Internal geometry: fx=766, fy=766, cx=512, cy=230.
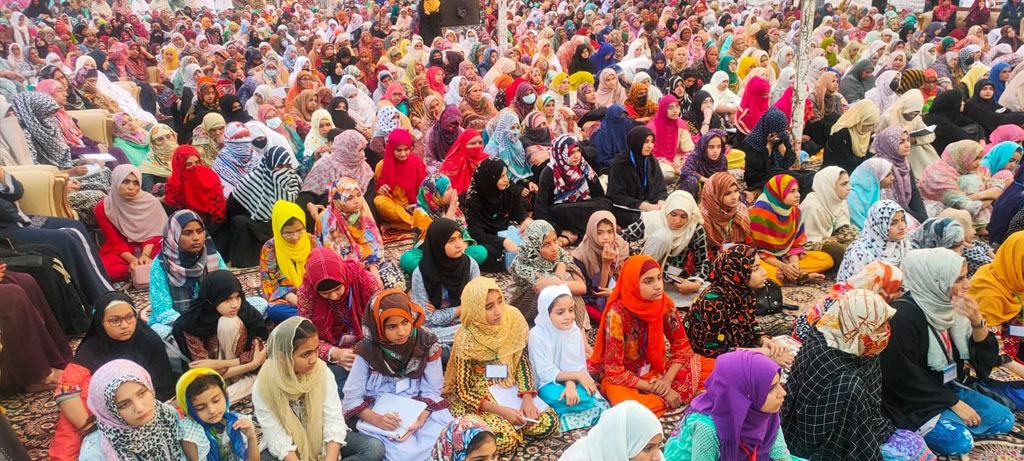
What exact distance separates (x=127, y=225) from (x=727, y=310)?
381 cm

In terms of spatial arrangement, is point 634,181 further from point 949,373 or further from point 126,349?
point 126,349

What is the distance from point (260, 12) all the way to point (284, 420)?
19.3 m

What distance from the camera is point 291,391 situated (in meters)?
2.92

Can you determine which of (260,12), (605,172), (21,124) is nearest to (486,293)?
(605,172)

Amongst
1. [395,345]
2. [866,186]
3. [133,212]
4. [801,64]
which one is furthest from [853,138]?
[133,212]

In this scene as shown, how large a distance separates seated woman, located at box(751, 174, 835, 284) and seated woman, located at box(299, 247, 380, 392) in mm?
2520

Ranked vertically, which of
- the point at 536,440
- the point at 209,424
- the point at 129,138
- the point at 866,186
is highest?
the point at 129,138

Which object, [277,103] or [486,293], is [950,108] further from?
[277,103]

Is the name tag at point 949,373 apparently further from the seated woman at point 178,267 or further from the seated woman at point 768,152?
the seated woman at point 178,267

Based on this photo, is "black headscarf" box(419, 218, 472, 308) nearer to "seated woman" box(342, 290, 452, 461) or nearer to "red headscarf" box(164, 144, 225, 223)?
"seated woman" box(342, 290, 452, 461)

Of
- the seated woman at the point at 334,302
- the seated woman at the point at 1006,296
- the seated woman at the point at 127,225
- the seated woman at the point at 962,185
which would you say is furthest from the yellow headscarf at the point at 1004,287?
the seated woman at the point at 127,225

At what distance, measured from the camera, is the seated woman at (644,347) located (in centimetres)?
345

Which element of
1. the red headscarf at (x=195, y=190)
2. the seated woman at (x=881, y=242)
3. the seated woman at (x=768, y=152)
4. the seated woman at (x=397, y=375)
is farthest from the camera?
the seated woman at (x=768, y=152)

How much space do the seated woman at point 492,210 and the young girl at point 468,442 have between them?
236cm
